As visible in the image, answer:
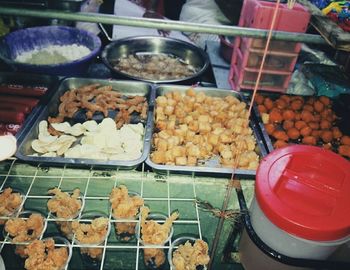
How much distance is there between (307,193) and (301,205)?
0.07m

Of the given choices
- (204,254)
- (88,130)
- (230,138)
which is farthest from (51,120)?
(204,254)

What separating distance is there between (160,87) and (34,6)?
1.34 m

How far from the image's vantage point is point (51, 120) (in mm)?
2744

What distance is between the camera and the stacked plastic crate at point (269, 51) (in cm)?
278

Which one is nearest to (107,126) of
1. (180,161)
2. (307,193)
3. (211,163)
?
(180,161)

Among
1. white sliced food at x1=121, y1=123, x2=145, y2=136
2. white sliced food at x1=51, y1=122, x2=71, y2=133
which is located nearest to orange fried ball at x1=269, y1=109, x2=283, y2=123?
white sliced food at x1=121, y1=123, x2=145, y2=136

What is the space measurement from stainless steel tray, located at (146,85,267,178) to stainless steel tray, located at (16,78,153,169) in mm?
131

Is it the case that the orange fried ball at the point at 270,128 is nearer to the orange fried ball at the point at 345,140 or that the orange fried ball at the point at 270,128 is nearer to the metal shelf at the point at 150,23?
the orange fried ball at the point at 345,140

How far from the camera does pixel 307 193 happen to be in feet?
4.68

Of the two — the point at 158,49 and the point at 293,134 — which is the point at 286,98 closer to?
the point at 293,134

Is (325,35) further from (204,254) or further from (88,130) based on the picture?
(88,130)

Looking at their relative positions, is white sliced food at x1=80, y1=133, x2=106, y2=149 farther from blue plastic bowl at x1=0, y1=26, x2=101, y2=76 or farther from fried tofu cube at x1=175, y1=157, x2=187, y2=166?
blue plastic bowl at x1=0, y1=26, x2=101, y2=76

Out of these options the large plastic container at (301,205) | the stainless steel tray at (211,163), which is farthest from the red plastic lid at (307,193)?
the stainless steel tray at (211,163)

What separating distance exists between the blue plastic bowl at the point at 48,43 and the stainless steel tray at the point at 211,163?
2.84 feet
